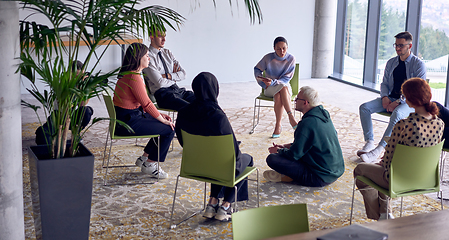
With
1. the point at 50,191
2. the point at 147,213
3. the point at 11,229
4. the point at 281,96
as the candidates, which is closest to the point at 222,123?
the point at 147,213

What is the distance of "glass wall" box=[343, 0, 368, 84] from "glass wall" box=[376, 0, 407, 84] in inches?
28.8

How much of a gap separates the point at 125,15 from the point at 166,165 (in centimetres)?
245

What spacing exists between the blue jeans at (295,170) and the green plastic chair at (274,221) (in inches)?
82.1

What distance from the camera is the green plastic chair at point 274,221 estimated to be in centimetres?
214

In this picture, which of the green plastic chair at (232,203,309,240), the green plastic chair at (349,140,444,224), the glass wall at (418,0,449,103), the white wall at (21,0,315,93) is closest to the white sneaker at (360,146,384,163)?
the green plastic chair at (349,140,444,224)

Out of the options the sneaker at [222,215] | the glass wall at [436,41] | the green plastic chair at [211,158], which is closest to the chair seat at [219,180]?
the green plastic chair at [211,158]

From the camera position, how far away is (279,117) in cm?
633

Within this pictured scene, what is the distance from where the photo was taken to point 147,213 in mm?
3807

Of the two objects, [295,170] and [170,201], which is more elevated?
[295,170]

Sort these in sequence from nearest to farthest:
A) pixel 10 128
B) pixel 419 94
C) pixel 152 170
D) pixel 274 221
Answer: pixel 274 221, pixel 10 128, pixel 419 94, pixel 152 170

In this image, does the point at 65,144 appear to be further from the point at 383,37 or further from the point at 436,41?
A: the point at 383,37

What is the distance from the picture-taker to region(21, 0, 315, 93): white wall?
10445 mm

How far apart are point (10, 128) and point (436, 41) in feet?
27.6

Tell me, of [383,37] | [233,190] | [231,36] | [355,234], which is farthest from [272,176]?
[383,37]
